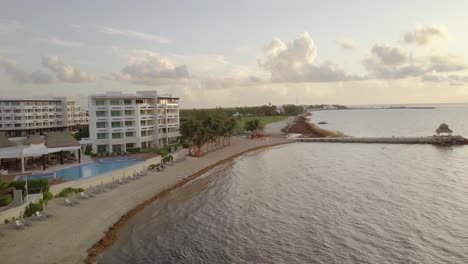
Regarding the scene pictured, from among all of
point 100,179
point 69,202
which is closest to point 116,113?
point 100,179

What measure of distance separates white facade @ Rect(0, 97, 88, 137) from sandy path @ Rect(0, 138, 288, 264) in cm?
6346

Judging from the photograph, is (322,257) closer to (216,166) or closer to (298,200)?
(298,200)

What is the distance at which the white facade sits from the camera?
289 ft

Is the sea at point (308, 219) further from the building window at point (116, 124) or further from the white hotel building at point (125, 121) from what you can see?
the building window at point (116, 124)

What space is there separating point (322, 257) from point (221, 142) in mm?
59168

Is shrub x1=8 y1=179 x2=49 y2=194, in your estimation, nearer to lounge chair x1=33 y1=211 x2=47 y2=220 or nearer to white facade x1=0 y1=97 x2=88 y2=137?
lounge chair x1=33 y1=211 x2=47 y2=220

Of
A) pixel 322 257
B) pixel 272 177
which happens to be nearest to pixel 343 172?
pixel 272 177

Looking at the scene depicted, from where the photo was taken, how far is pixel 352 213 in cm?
3088

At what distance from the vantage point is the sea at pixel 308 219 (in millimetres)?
23062

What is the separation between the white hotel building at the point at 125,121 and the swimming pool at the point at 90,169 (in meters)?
9.03

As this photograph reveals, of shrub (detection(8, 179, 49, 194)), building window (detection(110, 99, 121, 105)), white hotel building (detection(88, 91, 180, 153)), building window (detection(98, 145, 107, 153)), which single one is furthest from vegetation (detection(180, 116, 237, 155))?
shrub (detection(8, 179, 49, 194))

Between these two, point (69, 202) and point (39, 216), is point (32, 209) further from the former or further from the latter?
point (69, 202)

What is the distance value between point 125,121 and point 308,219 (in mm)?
43736

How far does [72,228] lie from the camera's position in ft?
85.2
